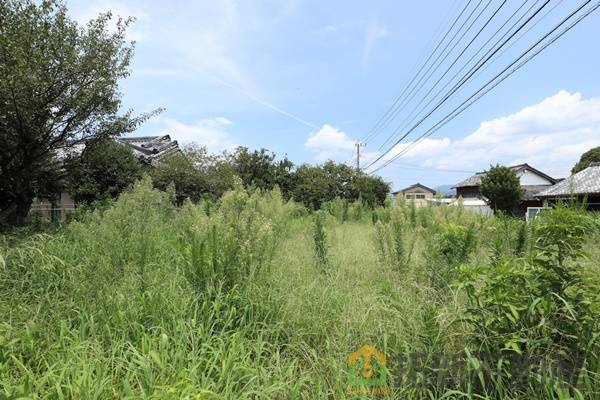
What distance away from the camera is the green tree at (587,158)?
28598 millimetres

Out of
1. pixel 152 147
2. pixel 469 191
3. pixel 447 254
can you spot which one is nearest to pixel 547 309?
pixel 447 254

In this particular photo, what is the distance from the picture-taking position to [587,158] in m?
29.7

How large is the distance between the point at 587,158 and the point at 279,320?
118 feet

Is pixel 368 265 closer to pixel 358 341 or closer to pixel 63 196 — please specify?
pixel 358 341

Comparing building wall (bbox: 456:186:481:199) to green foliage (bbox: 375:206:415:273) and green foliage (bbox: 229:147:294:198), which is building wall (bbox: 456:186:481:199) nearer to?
green foliage (bbox: 229:147:294:198)

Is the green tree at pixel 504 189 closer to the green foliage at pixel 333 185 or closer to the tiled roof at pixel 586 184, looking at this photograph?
the tiled roof at pixel 586 184

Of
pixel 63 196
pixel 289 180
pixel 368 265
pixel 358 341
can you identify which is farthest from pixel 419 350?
pixel 289 180

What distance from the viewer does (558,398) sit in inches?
65.5

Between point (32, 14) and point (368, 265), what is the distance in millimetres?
6657
